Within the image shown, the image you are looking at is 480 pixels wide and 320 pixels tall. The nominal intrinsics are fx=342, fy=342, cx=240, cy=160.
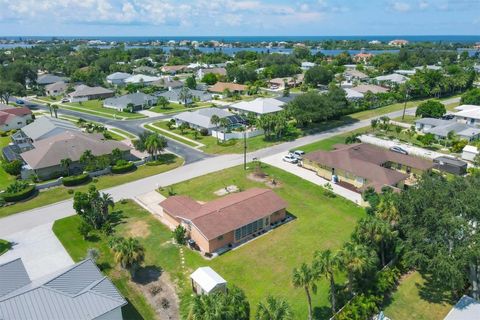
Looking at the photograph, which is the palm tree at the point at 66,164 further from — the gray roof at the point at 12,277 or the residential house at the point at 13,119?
the residential house at the point at 13,119

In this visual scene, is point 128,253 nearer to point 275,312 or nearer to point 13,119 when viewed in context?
point 275,312

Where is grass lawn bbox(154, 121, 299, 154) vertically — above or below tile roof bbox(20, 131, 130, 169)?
below

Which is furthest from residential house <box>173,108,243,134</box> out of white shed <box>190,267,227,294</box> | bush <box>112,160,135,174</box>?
white shed <box>190,267,227,294</box>

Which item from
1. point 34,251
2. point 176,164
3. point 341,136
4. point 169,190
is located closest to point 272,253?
point 169,190

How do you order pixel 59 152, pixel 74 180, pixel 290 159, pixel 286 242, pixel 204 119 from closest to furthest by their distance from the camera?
1. pixel 286 242
2. pixel 74 180
3. pixel 59 152
4. pixel 290 159
5. pixel 204 119

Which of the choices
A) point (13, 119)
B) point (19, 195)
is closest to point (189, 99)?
point (13, 119)

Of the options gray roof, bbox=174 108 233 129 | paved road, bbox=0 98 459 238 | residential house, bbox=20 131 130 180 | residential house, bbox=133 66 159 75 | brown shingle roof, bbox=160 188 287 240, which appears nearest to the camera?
brown shingle roof, bbox=160 188 287 240

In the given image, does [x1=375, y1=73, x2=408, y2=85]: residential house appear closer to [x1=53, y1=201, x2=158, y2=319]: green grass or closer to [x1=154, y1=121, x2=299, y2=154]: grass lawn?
[x1=154, y1=121, x2=299, y2=154]: grass lawn
